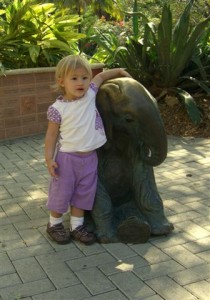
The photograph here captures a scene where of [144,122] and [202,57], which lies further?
[202,57]

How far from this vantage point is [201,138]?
6.90 m

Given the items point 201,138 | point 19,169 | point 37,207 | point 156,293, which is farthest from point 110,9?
point 156,293

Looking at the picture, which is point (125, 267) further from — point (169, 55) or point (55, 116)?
point (169, 55)

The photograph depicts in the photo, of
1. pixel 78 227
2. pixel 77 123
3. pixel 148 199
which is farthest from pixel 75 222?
pixel 77 123

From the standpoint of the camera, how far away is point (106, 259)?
3.24 m

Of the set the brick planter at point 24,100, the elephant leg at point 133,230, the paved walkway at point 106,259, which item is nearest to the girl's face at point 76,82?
the elephant leg at point 133,230

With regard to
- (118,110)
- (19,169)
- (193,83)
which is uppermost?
(118,110)

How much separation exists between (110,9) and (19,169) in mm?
10416

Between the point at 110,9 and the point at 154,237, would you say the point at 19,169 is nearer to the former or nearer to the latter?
the point at 154,237

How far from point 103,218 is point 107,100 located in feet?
2.89

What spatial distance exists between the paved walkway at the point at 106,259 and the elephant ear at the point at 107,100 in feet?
2.95

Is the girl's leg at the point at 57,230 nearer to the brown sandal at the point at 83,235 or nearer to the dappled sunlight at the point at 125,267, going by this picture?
the brown sandal at the point at 83,235

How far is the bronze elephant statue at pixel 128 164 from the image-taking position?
3246mm

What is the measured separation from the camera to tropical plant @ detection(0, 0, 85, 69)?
7.56 m
